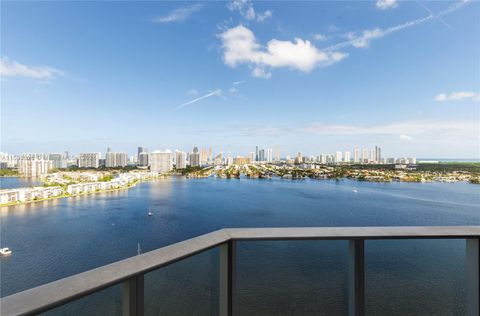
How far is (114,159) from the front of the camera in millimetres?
66750

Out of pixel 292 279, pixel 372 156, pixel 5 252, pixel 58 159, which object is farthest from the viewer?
pixel 58 159

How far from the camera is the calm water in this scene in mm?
639

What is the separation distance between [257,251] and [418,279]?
55cm

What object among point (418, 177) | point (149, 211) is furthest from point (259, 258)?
point (418, 177)

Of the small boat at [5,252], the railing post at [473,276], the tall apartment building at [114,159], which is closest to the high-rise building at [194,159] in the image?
the tall apartment building at [114,159]

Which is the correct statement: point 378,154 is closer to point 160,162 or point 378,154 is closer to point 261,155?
point 261,155

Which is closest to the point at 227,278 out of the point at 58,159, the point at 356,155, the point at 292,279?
the point at 292,279

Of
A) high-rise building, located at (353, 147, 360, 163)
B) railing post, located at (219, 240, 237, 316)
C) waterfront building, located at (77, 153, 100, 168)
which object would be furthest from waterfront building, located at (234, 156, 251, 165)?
railing post, located at (219, 240, 237, 316)

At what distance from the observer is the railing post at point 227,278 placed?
2.09 feet

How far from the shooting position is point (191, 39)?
21.0 meters

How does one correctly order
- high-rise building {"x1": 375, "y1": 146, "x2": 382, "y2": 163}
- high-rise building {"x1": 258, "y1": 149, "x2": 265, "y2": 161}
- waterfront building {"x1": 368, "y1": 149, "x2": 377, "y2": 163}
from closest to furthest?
high-rise building {"x1": 375, "y1": 146, "x2": 382, "y2": 163}, waterfront building {"x1": 368, "y1": 149, "x2": 377, "y2": 163}, high-rise building {"x1": 258, "y1": 149, "x2": 265, "y2": 161}

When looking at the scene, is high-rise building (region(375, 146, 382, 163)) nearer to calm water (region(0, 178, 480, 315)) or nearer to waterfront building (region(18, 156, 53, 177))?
calm water (region(0, 178, 480, 315))

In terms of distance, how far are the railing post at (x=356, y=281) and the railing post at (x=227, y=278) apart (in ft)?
1.13

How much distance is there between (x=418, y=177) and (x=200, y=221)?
33.0 m
